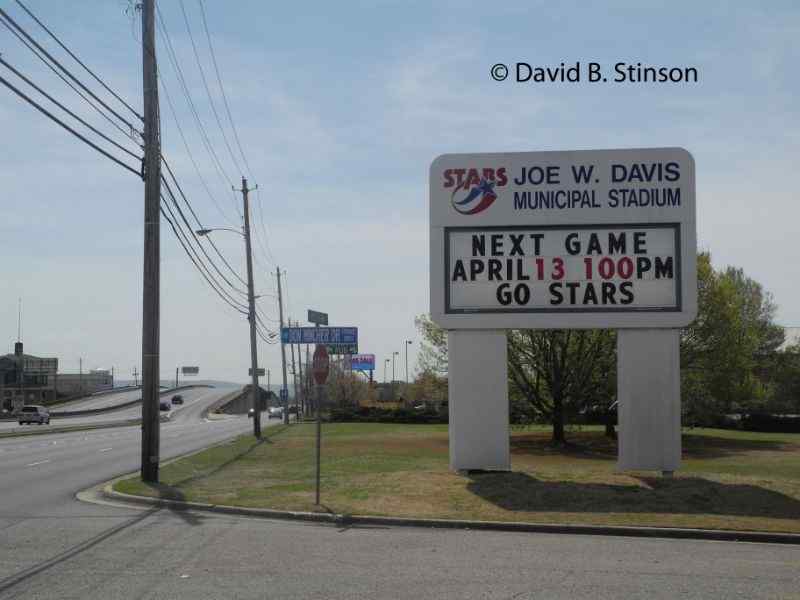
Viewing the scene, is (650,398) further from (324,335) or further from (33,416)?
(33,416)

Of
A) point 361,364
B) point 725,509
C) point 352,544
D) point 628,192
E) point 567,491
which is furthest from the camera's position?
point 361,364

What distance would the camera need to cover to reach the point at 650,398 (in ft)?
60.7

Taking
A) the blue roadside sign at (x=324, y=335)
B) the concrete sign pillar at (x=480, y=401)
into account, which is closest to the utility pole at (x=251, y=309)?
the blue roadside sign at (x=324, y=335)

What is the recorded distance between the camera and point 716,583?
Result: 9148mm

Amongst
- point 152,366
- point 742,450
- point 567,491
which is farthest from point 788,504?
point 742,450

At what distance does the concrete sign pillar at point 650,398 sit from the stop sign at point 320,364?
6.29 meters

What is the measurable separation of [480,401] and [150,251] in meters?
7.54

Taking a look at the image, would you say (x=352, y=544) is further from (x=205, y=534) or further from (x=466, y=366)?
(x=466, y=366)

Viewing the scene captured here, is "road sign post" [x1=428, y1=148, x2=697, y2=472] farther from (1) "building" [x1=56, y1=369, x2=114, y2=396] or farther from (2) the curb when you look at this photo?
(1) "building" [x1=56, y1=369, x2=114, y2=396]

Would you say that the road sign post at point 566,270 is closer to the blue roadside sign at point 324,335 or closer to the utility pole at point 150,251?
the utility pole at point 150,251

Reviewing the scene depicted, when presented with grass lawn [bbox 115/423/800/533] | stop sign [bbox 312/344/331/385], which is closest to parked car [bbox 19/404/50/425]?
grass lawn [bbox 115/423/800/533]

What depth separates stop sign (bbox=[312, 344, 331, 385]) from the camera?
1549 cm

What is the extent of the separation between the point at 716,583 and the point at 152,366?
43.1 feet

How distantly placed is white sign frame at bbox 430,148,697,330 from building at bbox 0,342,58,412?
3067 inches
